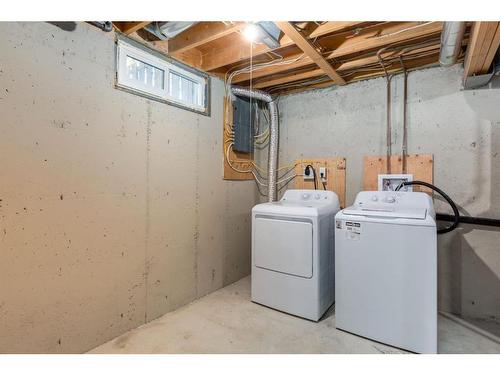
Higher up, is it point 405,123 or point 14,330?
point 405,123

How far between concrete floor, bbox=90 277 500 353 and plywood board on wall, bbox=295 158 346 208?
Result: 1.24 m

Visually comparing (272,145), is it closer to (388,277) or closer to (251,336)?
(388,277)

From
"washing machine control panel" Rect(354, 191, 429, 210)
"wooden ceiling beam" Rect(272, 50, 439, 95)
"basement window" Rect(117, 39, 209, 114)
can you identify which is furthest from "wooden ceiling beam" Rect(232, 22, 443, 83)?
"washing machine control panel" Rect(354, 191, 429, 210)

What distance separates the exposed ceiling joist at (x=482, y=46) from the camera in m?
1.46

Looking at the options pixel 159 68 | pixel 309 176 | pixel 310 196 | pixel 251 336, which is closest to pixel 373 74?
pixel 309 176

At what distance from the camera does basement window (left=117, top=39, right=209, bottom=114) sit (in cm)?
196

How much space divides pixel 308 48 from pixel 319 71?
0.62 metres

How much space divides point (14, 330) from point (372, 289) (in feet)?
7.17

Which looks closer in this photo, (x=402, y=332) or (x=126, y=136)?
(x=402, y=332)

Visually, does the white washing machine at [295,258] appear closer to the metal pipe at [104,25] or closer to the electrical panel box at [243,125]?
the electrical panel box at [243,125]

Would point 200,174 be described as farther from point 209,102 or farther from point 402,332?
point 402,332

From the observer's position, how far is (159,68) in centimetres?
222

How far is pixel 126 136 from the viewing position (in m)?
1.96
